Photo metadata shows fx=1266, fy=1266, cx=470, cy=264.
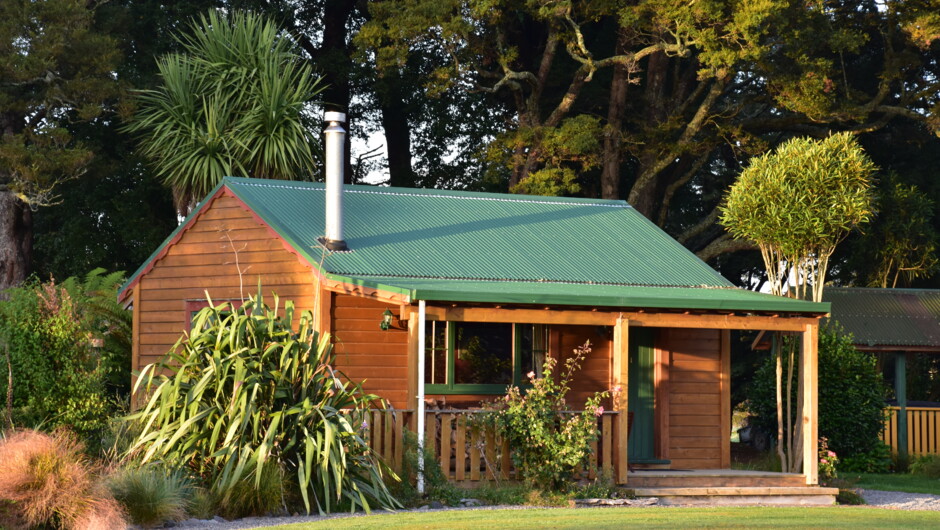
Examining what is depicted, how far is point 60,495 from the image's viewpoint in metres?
11.1

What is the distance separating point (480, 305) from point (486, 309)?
84 millimetres

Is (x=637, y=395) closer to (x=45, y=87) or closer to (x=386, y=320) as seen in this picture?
(x=386, y=320)

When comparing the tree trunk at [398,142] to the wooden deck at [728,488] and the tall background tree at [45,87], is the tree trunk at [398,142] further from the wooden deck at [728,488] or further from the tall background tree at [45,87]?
the wooden deck at [728,488]

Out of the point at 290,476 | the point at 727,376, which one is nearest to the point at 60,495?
the point at 290,476

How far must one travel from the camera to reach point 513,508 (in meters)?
13.2

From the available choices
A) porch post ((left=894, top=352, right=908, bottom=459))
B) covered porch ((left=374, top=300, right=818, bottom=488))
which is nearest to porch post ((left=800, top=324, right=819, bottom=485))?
covered porch ((left=374, top=300, right=818, bottom=488))

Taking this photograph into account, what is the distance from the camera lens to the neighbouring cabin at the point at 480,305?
48.3ft

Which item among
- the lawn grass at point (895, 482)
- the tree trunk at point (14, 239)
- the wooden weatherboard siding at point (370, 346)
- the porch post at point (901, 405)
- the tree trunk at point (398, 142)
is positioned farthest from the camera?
the tree trunk at point (398, 142)

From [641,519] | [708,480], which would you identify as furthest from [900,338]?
[641,519]

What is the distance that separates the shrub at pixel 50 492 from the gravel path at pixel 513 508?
2.72 feet

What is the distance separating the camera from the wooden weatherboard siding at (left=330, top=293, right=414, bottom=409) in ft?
53.3

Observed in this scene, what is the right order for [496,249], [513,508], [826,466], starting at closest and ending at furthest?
1. [513,508]
2. [826,466]
3. [496,249]

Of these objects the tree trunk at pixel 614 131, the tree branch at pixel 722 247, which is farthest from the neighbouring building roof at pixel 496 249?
the tree branch at pixel 722 247

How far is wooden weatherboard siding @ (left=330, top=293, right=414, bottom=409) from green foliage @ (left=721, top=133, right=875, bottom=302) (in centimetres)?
565
